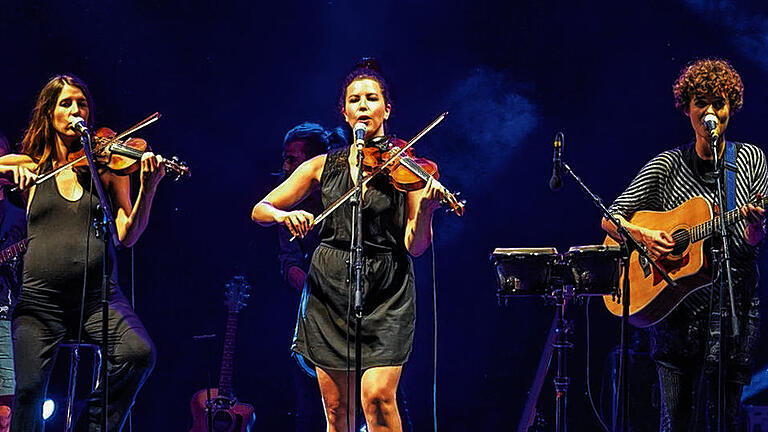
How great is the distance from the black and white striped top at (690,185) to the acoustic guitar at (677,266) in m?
0.05

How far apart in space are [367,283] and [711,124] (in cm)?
164

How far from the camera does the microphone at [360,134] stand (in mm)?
3586

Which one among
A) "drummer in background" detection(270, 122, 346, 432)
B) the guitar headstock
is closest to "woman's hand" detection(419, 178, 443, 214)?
"drummer in background" detection(270, 122, 346, 432)

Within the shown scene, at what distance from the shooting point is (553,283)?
4.25 meters

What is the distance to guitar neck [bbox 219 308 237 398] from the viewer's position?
5977 mm

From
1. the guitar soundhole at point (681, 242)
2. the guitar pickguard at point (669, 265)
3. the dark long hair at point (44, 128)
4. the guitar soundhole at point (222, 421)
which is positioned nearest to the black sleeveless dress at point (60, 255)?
the dark long hair at point (44, 128)

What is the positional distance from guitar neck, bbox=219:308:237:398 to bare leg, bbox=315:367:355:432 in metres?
2.38

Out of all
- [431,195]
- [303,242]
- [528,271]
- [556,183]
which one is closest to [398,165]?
[431,195]

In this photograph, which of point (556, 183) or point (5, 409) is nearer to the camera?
point (556, 183)

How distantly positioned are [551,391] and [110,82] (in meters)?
3.72

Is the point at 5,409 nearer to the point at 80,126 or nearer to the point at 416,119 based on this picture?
the point at 80,126

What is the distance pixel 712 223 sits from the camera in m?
3.84

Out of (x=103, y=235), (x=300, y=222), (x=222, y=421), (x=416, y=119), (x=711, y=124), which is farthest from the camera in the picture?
(x=416, y=119)

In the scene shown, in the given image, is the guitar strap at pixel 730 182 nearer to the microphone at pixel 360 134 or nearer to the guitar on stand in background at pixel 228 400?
the microphone at pixel 360 134
